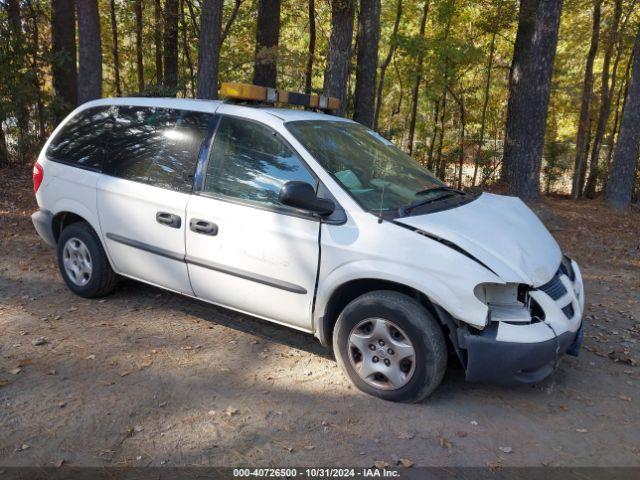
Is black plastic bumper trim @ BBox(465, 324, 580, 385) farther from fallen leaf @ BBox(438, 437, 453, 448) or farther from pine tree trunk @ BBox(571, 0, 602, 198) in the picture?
pine tree trunk @ BBox(571, 0, 602, 198)

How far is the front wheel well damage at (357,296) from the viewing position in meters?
3.67

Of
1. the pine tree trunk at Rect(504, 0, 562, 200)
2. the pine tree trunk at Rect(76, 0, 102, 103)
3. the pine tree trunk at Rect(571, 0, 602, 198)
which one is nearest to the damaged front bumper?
the pine tree trunk at Rect(504, 0, 562, 200)

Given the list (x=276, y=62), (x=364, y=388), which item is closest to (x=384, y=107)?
(x=276, y=62)

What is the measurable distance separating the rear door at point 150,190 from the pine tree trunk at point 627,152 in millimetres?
10977

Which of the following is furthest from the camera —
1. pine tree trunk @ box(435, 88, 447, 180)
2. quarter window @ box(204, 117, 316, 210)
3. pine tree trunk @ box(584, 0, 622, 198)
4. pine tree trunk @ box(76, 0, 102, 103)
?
pine tree trunk @ box(584, 0, 622, 198)

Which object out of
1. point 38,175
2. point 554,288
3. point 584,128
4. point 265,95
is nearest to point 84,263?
point 38,175

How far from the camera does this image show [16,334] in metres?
4.74

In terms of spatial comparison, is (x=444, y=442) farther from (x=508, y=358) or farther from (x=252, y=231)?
(x=252, y=231)

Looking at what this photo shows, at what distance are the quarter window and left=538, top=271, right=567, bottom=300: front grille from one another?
1761mm

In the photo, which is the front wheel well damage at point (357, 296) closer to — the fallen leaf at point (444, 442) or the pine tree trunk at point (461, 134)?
the fallen leaf at point (444, 442)

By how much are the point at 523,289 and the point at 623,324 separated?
259cm

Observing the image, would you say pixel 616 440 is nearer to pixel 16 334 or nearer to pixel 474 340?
pixel 474 340

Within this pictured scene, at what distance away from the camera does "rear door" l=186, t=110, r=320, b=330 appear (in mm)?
4074

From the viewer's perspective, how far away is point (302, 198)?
3.75 metres
